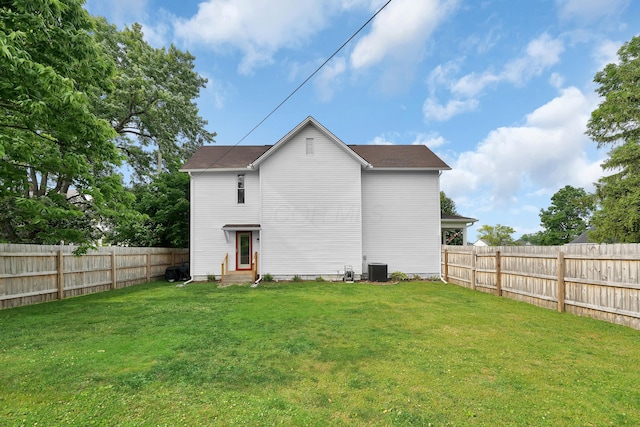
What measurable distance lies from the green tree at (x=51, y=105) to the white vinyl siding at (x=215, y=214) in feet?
16.3

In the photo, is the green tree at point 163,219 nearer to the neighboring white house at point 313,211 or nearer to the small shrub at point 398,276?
the neighboring white house at point 313,211

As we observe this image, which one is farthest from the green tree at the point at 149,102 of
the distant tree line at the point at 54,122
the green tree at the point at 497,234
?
the green tree at the point at 497,234

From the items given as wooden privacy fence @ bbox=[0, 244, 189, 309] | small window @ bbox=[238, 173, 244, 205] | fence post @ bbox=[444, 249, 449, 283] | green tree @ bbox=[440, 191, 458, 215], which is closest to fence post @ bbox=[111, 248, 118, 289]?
wooden privacy fence @ bbox=[0, 244, 189, 309]

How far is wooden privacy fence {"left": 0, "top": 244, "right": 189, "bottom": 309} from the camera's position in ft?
28.2

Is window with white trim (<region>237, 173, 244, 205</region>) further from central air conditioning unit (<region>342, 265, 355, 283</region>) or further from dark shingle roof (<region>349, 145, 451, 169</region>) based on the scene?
dark shingle roof (<region>349, 145, 451, 169</region>)

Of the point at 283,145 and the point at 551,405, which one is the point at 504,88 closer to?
the point at 283,145

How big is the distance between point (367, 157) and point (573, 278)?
1103cm

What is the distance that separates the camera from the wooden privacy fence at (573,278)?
6.24 meters

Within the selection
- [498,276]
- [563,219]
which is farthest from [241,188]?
[563,219]

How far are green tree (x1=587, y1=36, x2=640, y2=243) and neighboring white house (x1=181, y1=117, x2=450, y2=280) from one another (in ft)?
27.1

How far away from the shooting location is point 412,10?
553cm

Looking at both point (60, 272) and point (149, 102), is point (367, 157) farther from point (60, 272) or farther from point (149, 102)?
point (149, 102)

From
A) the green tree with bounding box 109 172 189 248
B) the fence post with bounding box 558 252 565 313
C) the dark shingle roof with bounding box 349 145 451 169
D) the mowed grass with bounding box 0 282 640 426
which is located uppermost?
the dark shingle roof with bounding box 349 145 451 169

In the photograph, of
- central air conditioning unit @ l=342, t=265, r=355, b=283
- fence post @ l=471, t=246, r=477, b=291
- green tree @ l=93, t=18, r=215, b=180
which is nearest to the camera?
fence post @ l=471, t=246, r=477, b=291
